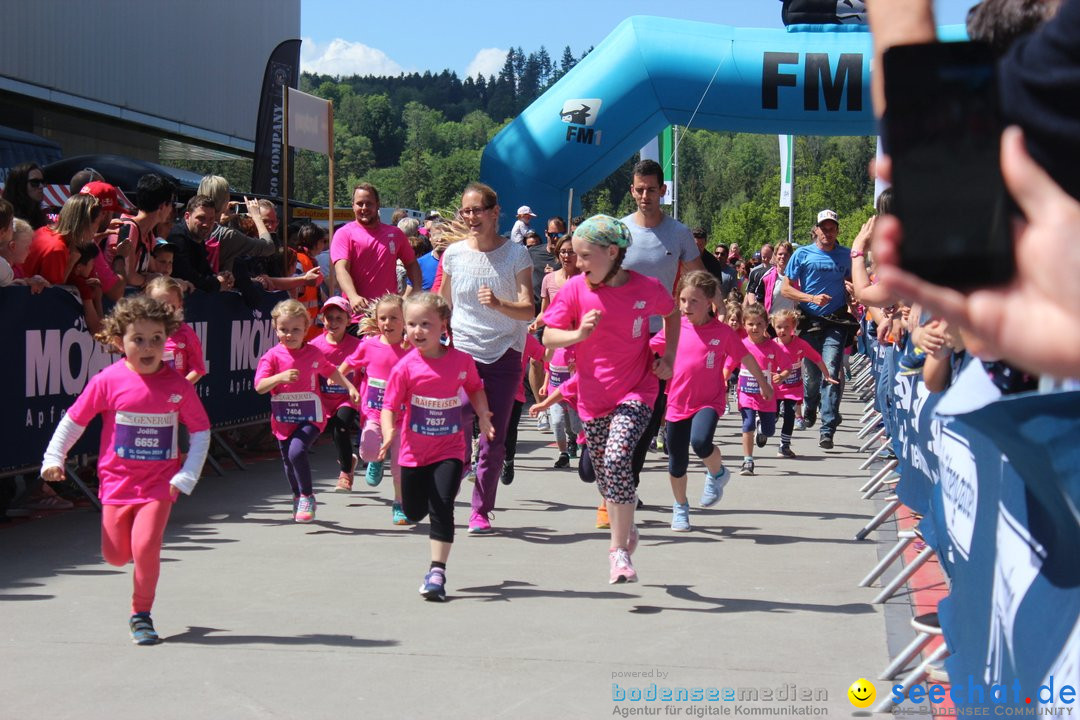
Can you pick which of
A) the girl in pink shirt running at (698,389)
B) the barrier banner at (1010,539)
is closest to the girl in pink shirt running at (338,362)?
the girl in pink shirt running at (698,389)

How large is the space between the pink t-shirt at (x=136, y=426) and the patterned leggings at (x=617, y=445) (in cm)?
206

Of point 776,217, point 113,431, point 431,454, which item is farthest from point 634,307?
point 776,217

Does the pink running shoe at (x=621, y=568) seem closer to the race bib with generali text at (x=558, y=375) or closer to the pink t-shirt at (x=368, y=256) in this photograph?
the pink t-shirt at (x=368, y=256)

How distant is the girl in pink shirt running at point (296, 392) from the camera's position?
8938mm

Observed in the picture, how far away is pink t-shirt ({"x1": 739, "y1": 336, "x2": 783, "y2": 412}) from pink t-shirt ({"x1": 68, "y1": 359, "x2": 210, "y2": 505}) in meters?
6.20

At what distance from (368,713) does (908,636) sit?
2564mm

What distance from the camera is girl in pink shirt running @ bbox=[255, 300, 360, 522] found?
8938 millimetres

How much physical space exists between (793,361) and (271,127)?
52.8 ft

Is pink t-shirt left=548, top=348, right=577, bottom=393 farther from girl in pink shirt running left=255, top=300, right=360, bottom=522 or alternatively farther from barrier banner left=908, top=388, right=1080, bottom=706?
barrier banner left=908, top=388, right=1080, bottom=706

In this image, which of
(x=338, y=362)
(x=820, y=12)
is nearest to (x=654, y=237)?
(x=338, y=362)

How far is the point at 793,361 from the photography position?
13570 millimetres

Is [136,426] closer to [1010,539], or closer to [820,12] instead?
[1010,539]

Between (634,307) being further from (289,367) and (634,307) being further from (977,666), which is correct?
(977,666)

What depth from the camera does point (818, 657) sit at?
5.63m
